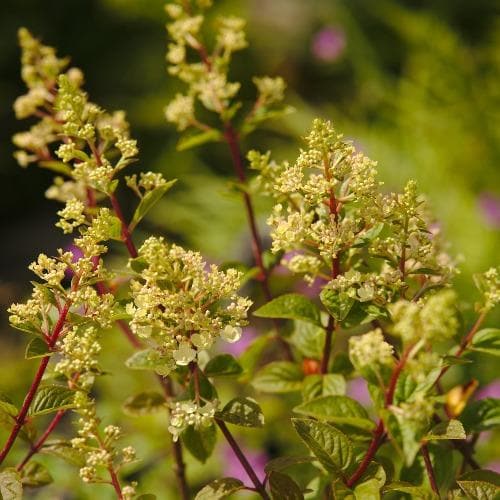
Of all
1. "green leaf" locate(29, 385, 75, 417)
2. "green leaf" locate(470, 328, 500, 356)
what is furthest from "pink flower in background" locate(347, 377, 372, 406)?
"green leaf" locate(29, 385, 75, 417)

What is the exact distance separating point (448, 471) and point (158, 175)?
1.22ft

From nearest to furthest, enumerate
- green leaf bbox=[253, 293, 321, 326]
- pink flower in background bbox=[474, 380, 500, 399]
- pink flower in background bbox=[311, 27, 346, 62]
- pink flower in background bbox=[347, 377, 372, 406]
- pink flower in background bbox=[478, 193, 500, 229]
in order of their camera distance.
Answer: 1. green leaf bbox=[253, 293, 321, 326]
2. pink flower in background bbox=[474, 380, 500, 399]
3. pink flower in background bbox=[347, 377, 372, 406]
4. pink flower in background bbox=[478, 193, 500, 229]
5. pink flower in background bbox=[311, 27, 346, 62]

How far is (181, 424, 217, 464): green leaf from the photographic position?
66cm

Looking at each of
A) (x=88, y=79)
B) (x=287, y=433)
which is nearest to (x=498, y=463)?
(x=287, y=433)

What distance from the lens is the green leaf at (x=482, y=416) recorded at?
2.19 ft

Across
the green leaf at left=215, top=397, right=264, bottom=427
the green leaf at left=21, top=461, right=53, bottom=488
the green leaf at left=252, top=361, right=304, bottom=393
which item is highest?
Result: the green leaf at left=252, top=361, right=304, bottom=393

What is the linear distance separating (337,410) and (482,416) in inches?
5.8

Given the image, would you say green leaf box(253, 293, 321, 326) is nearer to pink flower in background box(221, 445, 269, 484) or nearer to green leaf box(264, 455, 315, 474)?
green leaf box(264, 455, 315, 474)

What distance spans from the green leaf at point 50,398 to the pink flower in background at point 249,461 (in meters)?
1.06

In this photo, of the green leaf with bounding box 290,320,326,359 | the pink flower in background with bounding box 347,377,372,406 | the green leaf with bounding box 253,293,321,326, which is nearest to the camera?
the green leaf with bounding box 253,293,321,326

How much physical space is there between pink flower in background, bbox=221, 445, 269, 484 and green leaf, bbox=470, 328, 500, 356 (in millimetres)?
1032

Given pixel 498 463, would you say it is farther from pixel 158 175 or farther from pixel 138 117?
pixel 138 117

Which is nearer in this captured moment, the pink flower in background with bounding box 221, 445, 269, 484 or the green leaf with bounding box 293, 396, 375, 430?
the green leaf with bounding box 293, 396, 375, 430

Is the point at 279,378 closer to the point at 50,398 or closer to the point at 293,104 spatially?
the point at 50,398
